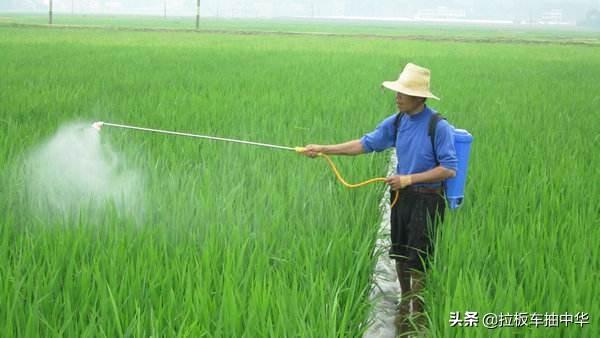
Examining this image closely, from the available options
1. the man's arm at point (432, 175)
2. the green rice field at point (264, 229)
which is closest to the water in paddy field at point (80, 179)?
the green rice field at point (264, 229)

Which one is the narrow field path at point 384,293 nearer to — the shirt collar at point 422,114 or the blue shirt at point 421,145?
the blue shirt at point 421,145

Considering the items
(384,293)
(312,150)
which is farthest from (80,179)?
(384,293)

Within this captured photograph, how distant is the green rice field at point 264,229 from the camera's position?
74.5 inches

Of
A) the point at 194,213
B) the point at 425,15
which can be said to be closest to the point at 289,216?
the point at 194,213

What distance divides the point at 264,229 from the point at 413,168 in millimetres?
653

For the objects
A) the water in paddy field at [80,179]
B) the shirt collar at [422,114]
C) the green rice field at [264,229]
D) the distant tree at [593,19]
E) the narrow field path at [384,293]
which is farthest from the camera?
the distant tree at [593,19]

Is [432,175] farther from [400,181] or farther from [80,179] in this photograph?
[80,179]

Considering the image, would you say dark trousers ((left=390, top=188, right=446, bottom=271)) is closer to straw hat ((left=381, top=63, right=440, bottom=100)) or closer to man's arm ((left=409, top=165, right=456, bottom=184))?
man's arm ((left=409, top=165, right=456, bottom=184))

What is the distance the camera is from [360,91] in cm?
823

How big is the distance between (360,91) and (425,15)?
639ft

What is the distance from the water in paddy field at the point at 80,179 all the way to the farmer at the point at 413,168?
94cm

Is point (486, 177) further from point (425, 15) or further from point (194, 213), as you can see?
point (425, 15)

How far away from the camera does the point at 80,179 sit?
3.33 meters

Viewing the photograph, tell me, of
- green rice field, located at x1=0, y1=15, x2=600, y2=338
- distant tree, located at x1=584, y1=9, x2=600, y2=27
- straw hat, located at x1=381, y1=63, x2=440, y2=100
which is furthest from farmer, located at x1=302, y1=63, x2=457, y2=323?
distant tree, located at x1=584, y1=9, x2=600, y2=27
